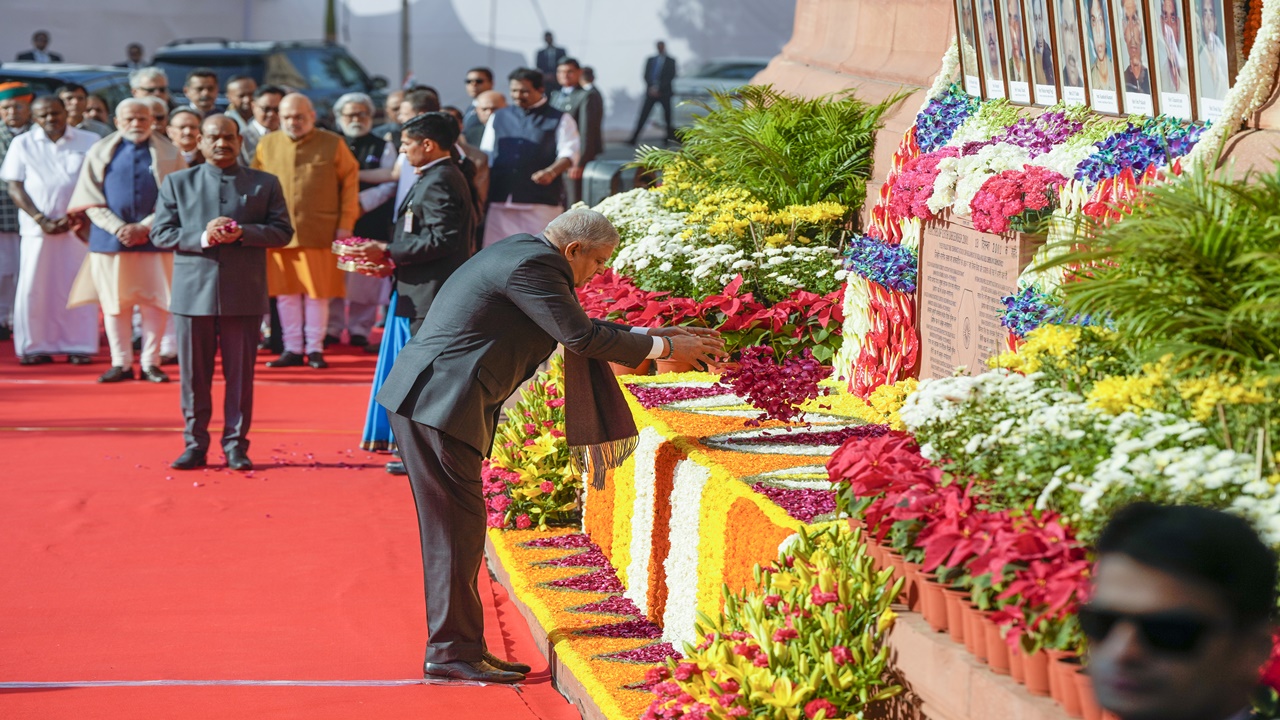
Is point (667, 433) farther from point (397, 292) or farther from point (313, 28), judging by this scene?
point (313, 28)

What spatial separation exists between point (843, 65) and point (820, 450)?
417 centimetres

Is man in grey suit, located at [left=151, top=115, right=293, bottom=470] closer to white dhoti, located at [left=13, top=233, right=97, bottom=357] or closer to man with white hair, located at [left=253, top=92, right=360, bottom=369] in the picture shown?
man with white hair, located at [left=253, top=92, right=360, bottom=369]

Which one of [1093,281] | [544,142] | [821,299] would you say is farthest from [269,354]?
[1093,281]

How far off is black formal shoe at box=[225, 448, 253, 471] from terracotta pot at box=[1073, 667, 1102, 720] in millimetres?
6052

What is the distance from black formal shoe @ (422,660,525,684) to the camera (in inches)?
201

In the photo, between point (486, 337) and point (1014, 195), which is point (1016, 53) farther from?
point (486, 337)

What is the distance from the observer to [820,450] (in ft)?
18.2

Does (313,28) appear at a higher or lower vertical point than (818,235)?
higher

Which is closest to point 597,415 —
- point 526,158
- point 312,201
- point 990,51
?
point 990,51

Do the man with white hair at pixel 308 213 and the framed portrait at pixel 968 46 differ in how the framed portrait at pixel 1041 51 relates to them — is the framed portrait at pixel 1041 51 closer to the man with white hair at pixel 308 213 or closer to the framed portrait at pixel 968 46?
the framed portrait at pixel 968 46

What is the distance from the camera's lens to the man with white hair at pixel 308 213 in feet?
35.3

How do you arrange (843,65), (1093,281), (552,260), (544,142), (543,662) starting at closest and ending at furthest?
(1093,281), (552,260), (543,662), (843,65), (544,142)

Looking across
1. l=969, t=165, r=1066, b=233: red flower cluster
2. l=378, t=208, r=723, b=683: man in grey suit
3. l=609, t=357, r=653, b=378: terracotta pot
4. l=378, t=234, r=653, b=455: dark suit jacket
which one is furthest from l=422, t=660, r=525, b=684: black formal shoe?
l=969, t=165, r=1066, b=233: red flower cluster

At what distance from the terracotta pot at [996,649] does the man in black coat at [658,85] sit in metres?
22.8
